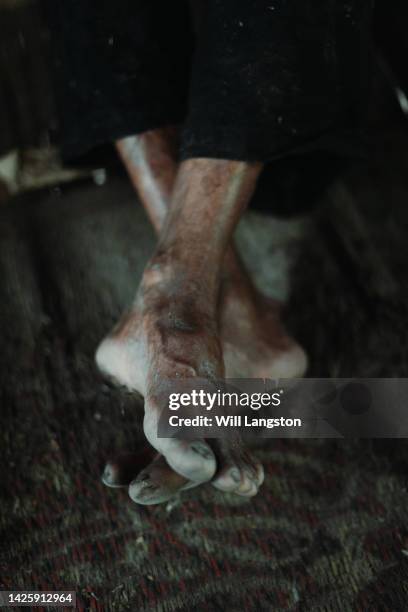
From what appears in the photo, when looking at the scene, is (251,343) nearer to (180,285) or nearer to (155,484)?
(180,285)

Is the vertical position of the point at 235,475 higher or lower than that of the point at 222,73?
lower

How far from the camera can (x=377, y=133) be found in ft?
4.24

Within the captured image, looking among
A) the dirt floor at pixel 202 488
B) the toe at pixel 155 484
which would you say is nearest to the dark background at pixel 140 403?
the dirt floor at pixel 202 488

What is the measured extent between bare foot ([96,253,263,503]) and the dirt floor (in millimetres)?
97

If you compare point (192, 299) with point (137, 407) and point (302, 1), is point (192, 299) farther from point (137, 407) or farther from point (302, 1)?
point (302, 1)

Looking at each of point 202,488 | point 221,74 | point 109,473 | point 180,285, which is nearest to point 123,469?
point 109,473

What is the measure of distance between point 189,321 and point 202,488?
0.72 feet

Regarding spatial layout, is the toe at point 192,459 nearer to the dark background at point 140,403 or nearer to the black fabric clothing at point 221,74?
the dark background at point 140,403

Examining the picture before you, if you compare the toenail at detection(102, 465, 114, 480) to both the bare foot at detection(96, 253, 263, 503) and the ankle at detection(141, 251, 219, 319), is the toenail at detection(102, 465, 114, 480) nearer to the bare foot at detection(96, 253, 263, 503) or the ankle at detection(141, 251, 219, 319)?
the bare foot at detection(96, 253, 263, 503)

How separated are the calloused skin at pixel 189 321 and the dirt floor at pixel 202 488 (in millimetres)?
91

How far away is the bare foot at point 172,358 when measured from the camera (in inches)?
24.2

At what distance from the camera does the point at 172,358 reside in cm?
69

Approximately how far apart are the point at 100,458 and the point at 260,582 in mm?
257

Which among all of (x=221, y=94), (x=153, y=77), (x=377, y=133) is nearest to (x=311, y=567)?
(x=221, y=94)
